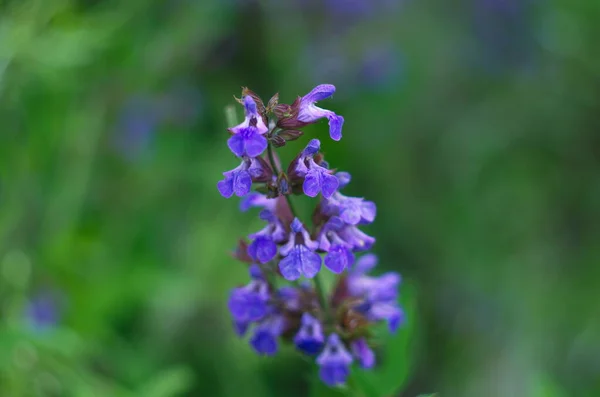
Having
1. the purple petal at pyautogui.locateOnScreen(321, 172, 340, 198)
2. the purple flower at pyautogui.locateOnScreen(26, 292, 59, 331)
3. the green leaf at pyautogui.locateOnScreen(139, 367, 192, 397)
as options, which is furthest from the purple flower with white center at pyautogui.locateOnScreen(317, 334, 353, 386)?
the purple flower at pyautogui.locateOnScreen(26, 292, 59, 331)

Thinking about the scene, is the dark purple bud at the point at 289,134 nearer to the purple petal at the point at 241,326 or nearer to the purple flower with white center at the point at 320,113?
the purple flower with white center at the point at 320,113

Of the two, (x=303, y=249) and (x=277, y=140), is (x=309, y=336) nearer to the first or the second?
(x=303, y=249)

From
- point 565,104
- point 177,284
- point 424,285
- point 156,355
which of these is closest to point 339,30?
point 565,104

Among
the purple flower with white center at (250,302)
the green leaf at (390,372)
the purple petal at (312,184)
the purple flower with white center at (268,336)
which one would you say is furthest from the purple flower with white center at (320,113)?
the green leaf at (390,372)

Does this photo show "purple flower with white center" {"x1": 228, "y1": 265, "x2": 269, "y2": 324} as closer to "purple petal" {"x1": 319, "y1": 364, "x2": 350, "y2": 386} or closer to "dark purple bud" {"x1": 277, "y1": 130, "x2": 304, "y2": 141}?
"purple petal" {"x1": 319, "y1": 364, "x2": 350, "y2": 386}

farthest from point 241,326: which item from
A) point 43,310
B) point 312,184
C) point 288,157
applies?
point 288,157

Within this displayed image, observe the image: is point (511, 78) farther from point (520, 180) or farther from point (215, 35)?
point (215, 35)
